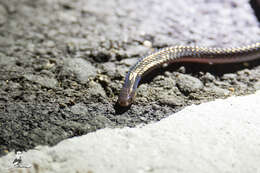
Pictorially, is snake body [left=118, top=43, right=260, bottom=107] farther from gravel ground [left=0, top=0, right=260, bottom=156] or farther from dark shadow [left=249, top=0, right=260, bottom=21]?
dark shadow [left=249, top=0, right=260, bottom=21]

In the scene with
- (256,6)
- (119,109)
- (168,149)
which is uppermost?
(256,6)

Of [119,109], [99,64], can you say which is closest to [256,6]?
[99,64]

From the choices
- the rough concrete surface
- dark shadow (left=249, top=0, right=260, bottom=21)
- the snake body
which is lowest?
the rough concrete surface

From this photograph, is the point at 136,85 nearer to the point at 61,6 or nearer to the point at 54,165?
the point at 54,165

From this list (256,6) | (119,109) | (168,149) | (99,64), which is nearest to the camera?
(168,149)

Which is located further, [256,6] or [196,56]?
[256,6]

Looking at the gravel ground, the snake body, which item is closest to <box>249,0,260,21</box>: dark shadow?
the gravel ground

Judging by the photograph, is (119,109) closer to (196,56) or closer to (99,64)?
(99,64)
